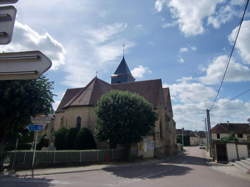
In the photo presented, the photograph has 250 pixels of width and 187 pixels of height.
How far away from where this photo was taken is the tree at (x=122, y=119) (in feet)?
66.6

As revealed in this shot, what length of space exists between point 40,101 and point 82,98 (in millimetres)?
16500

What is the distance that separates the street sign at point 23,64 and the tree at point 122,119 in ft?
61.8

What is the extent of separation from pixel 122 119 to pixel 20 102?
10.8 m

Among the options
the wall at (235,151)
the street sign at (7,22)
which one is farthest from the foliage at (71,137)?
the street sign at (7,22)

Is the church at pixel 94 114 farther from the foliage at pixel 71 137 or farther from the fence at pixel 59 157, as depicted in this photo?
the fence at pixel 59 157

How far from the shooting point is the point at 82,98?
96.6ft

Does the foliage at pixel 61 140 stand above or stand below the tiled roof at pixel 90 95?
below

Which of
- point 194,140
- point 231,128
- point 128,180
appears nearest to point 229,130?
point 231,128

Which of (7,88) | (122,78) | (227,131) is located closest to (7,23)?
(7,88)

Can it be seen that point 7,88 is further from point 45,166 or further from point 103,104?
point 103,104

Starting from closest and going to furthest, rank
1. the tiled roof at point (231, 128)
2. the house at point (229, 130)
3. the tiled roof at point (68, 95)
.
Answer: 1. the tiled roof at point (68, 95)
2. the house at point (229, 130)
3. the tiled roof at point (231, 128)

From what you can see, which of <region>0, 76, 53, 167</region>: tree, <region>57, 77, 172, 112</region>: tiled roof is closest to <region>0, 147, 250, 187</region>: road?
<region>0, 76, 53, 167</region>: tree

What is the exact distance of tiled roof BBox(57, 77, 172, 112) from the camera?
95.2ft

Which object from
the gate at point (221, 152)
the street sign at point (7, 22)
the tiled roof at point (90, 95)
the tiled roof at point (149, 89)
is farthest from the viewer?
the tiled roof at point (149, 89)
